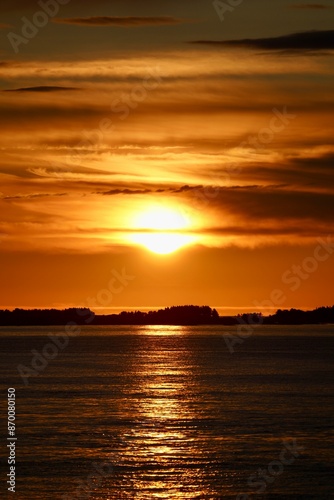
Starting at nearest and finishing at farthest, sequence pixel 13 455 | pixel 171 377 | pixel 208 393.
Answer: pixel 13 455 → pixel 208 393 → pixel 171 377

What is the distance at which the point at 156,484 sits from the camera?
58375 mm

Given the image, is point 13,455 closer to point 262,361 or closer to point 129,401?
point 129,401

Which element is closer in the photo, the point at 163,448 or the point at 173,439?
the point at 163,448

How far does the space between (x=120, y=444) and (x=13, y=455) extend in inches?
388

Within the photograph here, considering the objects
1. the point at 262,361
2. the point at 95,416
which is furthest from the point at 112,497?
the point at 262,361

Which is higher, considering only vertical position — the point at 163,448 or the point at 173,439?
the point at 173,439

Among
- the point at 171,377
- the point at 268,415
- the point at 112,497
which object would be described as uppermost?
the point at 171,377

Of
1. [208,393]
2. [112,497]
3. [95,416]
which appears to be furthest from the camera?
[208,393]

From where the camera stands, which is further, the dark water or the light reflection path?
the dark water

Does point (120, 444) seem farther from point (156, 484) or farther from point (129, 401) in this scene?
point (129, 401)

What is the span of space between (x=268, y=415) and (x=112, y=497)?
3611 centimetres

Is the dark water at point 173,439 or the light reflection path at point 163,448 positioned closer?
the light reflection path at point 163,448

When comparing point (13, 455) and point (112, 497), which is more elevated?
point (13, 455)

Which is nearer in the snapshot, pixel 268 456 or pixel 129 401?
pixel 268 456
